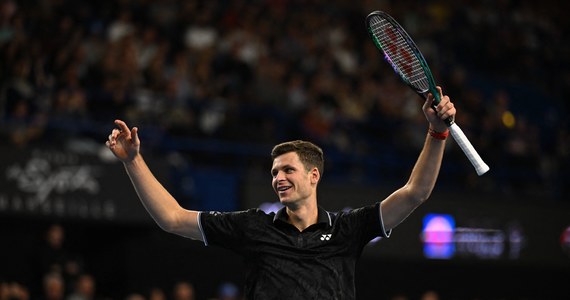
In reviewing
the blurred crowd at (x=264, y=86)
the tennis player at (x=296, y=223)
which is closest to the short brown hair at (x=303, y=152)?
the tennis player at (x=296, y=223)

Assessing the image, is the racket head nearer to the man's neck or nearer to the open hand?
the man's neck

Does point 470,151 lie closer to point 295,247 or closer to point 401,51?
point 401,51

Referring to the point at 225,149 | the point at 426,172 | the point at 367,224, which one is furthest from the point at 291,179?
the point at 225,149

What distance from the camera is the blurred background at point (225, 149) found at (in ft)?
42.0

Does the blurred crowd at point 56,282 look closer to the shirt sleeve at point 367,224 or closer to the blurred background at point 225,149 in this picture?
the blurred background at point 225,149

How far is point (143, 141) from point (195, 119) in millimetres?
1166

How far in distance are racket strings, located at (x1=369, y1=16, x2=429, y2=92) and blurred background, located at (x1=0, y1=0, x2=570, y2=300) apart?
19.9 ft

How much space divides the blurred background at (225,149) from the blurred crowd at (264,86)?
0.11 feet

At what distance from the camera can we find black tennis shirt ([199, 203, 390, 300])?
5512mm

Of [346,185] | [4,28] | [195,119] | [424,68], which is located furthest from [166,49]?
[424,68]

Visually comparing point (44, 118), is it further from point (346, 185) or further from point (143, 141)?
point (346, 185)

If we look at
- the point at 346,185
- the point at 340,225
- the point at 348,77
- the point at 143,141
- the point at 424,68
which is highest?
the point at 348,77

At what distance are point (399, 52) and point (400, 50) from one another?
0.8 inches

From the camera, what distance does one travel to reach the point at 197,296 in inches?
567
